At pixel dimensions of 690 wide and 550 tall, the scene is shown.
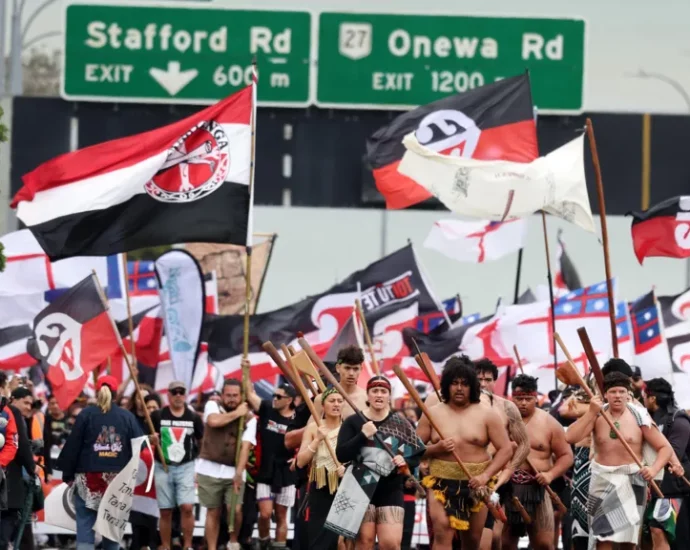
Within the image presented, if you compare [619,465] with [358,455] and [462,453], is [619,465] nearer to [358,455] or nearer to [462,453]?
[462,453]

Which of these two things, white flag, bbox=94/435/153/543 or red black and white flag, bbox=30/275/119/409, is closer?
white flag, bbox=94/435/153/543

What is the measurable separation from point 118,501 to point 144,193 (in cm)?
278

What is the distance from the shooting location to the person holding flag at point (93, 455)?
18.7m

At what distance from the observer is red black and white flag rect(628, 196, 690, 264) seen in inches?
771

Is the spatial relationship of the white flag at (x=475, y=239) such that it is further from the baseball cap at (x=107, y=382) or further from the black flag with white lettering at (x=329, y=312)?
Result: the baseball cap at (x=107, y=382)

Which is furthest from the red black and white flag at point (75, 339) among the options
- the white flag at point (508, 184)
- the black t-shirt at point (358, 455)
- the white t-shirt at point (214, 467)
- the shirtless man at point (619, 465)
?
the shirtless man at point (619, 465)

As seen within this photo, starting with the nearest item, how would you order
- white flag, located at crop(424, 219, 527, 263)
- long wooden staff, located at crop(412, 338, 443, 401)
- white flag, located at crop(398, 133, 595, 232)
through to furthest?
long wooden staff, located at crop(412, 338, 443, 401) → white flag, located at crop(398, 133, 595, 232) → white flag, located at crop(424, 219, 527, 263)

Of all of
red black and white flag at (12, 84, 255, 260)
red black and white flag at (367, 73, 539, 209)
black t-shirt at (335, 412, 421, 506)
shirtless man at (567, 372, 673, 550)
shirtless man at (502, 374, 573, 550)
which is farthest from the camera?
red black and white flag at (367, 73, 539, 209)

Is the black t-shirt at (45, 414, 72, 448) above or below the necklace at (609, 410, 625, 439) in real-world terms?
below

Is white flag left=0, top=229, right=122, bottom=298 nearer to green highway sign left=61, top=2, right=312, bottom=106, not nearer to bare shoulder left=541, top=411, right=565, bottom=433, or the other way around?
green highway sign left=61, top=2, right=312, bottom=106

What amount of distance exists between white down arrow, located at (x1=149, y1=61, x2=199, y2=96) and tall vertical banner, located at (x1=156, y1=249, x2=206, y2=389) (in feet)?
22.4

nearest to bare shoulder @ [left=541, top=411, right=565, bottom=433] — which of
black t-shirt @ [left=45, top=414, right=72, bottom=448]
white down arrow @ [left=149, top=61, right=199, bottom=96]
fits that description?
black t-shirt @ [left=45, top=414, right=72, bottom=448]

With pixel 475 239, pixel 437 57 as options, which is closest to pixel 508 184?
pixel 475 239

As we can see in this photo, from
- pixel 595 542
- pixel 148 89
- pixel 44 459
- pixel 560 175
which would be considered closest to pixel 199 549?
pixel 44 459
